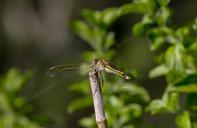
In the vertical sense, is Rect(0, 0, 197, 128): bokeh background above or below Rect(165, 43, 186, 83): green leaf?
above

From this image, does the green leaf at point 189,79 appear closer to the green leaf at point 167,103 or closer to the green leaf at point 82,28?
the green leaf at point 167,103

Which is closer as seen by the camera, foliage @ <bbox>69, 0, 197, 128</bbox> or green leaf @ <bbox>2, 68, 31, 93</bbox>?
foliage @ <bbox>69, 0, 197, 128</bbox>

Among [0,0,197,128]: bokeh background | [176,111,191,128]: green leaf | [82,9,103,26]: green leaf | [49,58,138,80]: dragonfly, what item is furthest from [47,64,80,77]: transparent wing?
[0,0,197,128]: bokeh background

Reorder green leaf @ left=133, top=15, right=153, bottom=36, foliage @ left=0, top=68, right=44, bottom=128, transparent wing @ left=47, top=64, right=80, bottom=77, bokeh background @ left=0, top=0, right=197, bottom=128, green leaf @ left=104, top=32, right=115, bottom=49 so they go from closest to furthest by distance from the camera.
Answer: transparent wing @ left=47, top=64, right=80, bottom=77
green leaf @ left=133, top=15, right=153, bottom=36
green leaf @ left=104, top=32, right=115, bottom=49
foliage @ left=0, top=68, right=44, bottom=128
bokeh background @ left=0, top=0, right=197, bottom=128

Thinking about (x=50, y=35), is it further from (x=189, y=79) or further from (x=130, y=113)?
(x=189, y=79)

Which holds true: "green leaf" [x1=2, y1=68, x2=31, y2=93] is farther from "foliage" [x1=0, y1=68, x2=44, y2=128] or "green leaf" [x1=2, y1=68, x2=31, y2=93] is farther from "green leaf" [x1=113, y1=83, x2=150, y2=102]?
"green leaf" [x1=113, y1=83, x2=150, y2=102]

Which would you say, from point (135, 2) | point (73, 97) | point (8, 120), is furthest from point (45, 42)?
point (135, 2)

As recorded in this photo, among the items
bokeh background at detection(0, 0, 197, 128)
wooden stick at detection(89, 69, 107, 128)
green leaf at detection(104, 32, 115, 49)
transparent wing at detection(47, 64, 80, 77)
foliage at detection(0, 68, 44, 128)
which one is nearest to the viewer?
wooden stick at detection(89, 69, 107, 128)

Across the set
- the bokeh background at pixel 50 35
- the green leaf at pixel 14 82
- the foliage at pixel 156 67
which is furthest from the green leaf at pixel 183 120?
the bokeh background at pixel 50 35
